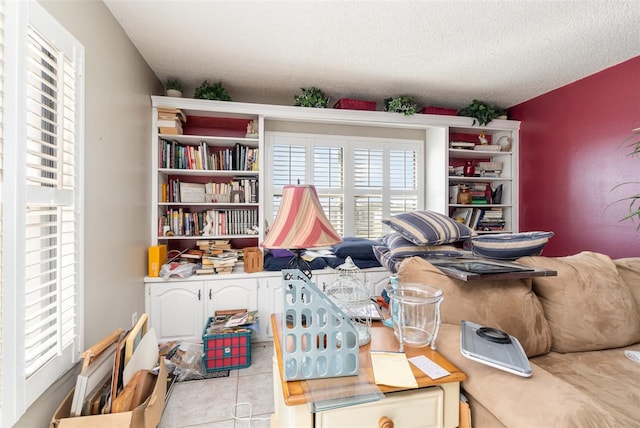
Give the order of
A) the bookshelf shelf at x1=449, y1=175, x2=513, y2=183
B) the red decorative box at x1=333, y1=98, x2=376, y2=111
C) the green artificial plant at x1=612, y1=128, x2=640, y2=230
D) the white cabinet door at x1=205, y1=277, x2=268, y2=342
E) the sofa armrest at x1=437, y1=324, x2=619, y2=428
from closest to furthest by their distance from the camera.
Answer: the sofa armrest at x1=437, y1=324, x2=619, y2=428
the green artificial plant at x1=612, y1=128, x2=640, y2=230
the white cabinet door at x1=205, y1=277, x2=268, y2=342
the red decorative box at x1=333, y1=98, x2=376, y2=111
the bookshelf shelf at x1=449, y1=175, x2=513, y2=183

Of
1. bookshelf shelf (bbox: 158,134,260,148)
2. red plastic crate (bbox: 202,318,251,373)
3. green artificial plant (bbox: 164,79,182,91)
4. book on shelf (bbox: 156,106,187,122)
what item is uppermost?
green artificial plant (bbox: 164,79,182,91)

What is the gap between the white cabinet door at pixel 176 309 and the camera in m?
2.43

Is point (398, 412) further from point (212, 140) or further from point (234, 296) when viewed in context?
point (212, 140)

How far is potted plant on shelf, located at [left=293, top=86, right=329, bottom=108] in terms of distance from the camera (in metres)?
2.88

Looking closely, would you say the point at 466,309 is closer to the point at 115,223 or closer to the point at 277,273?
the point at 277,273

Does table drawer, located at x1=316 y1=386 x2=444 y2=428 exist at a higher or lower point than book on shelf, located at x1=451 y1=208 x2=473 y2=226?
lower

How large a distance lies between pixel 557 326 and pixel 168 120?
3.14 m

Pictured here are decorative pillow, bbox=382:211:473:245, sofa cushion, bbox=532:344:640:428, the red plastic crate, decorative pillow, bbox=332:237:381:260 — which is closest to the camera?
sofa cushion, bbox=532:344:640:428

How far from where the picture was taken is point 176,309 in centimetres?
246

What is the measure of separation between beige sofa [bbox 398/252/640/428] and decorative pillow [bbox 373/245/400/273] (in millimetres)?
341

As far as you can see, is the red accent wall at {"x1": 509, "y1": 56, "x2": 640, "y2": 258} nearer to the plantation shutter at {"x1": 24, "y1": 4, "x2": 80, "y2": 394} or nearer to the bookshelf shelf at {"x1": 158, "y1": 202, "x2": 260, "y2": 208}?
the bookshelf shelf at {"x1": 158, "y1": 202, "x2": 260, "y2": 208}

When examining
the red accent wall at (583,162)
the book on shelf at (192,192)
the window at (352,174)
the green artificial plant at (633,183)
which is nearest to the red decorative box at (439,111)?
the window at (352,174)

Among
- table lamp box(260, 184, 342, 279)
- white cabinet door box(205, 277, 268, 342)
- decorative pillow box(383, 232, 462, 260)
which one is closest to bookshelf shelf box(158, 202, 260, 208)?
white cabinet door box(205, 277, 268, 342)

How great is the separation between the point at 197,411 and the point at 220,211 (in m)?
1.71
